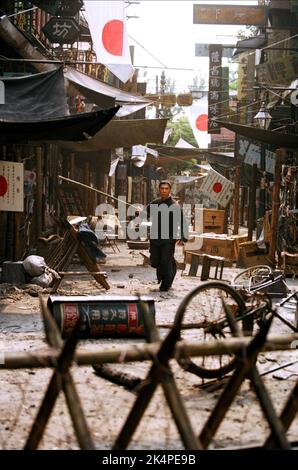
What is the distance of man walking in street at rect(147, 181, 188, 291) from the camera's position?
1331 cm

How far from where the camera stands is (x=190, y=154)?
37188 mm

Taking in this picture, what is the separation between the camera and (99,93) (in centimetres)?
1580

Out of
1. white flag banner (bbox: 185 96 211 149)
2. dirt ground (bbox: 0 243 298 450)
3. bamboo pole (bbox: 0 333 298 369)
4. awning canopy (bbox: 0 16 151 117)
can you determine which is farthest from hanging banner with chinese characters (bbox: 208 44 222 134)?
bamboo pole (bbox: 0 333 298 369)

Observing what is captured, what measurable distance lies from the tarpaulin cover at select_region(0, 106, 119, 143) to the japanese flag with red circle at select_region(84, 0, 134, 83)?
2.90 meters

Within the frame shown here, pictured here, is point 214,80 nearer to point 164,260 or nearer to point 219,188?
point 219,188

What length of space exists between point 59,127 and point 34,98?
1.02 metres

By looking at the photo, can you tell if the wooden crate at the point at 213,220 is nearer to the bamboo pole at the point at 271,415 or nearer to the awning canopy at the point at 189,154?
the awning canopy at the point at 189,154

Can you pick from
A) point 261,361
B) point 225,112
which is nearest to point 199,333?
point 261,361

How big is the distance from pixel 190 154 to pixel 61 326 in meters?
29.5

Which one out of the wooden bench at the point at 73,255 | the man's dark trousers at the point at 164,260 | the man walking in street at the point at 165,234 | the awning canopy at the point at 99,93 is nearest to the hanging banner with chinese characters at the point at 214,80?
the awning canopy at the point at 99,93

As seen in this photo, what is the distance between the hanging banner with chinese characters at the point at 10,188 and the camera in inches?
504

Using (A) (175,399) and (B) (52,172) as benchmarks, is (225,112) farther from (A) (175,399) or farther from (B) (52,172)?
(A) (175,399)

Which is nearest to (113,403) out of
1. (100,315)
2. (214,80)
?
(100,315)

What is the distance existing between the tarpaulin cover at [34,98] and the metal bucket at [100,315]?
3.68 metres
